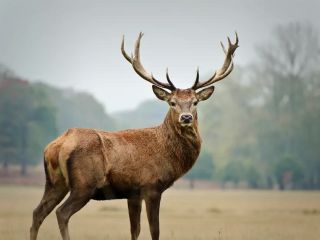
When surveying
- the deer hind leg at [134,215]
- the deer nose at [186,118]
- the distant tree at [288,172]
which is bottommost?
the distant tree at [288,172]

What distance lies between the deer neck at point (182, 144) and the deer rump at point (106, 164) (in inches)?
7.5

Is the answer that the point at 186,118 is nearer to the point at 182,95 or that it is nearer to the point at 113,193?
the point at 182,95

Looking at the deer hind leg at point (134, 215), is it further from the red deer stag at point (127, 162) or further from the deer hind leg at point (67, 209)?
the deer hind leg at point (67, 209)

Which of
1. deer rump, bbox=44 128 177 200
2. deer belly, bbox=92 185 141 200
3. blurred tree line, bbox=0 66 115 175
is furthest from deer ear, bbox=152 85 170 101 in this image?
blurred tree line, bbox=0 66 115 175

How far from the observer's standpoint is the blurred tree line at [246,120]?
2208 inches

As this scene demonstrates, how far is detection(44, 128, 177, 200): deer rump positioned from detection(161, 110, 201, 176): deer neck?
0.19m

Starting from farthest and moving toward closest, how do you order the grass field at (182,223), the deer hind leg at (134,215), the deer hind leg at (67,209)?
the grass field at (182,223) → the deer hind leg at (134,215) → the deer hind leg at (67,209)

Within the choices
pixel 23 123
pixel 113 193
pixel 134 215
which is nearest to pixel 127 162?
pixel 113 193

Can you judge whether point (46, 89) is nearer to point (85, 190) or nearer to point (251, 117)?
point (251, 117)

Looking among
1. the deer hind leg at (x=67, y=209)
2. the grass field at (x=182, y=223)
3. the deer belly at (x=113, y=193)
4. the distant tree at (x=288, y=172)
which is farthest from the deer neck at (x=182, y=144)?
the distant tree at (x=288, y=172)

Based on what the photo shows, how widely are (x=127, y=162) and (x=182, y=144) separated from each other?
1.01 metres

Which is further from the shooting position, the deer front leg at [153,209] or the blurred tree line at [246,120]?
the blurred tree line at [246,120]

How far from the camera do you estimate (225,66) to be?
12.9 m

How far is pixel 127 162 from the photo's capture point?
11.4 m
